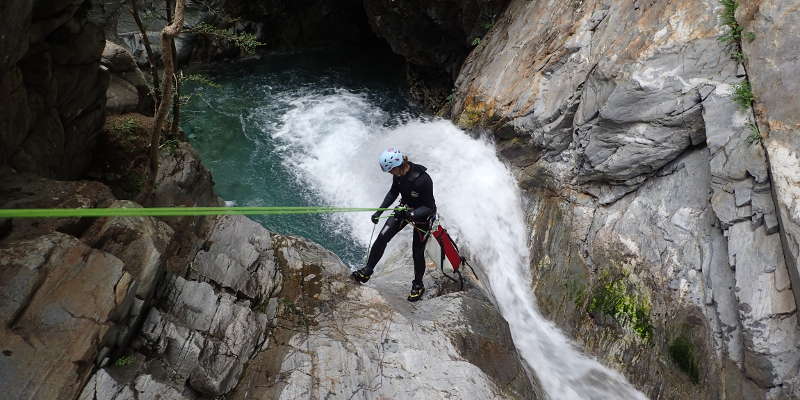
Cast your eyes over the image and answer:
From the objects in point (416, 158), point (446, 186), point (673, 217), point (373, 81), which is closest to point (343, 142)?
point (416, 158)

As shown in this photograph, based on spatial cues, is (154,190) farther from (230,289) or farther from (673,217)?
(673,217)

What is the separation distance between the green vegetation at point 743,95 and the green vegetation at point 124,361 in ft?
26.4

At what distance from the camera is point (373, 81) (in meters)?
19.8

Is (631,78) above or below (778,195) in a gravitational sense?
above

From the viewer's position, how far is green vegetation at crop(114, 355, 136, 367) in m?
4.16

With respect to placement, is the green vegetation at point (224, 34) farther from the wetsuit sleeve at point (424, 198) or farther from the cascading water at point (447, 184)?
the cascading water at point (447, 184)

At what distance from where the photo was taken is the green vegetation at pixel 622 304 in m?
6.84

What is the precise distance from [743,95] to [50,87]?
900 centimetres

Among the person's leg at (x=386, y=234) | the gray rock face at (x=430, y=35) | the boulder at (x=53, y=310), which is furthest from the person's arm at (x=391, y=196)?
the gray rock face at (x=430, y=35)

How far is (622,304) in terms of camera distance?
710 centimetres

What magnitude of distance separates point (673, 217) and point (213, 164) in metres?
11.1

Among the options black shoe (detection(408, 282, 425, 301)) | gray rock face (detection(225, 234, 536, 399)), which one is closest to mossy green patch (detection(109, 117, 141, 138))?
gray rock face (detection(225, 234, 536, 399))

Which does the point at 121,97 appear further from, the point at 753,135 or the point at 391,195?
the point at 753,135

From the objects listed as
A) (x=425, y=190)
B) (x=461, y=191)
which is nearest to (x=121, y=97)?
(x=425, y=190)
